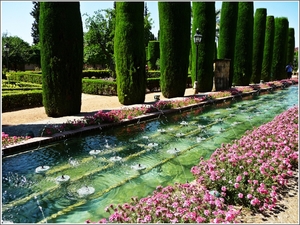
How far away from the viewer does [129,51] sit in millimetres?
11891

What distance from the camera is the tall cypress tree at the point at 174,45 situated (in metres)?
14.2

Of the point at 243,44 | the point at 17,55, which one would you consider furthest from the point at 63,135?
the point at 17,55

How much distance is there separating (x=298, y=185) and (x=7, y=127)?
7218mm

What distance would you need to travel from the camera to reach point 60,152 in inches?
237

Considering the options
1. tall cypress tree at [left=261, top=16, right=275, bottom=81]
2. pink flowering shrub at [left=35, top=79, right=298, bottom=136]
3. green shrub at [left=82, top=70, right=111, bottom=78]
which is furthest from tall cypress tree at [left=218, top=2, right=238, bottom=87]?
green shrub at [left=82, top=70, right=111, bottom=78]

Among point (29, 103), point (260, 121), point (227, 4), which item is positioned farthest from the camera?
point (227, 4)

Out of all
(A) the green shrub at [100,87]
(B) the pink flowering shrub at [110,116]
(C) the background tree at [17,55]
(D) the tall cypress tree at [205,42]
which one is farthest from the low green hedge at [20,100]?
(C) the background tree at [17,55]

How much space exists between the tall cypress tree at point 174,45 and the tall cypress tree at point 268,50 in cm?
1364

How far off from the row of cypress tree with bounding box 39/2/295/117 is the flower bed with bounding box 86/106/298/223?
254 inches

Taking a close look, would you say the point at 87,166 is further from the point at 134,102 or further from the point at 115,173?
the point at 134,102

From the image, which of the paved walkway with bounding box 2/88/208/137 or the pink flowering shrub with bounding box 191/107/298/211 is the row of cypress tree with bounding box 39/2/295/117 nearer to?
the paved walkway with bounding box 2/88/208/137

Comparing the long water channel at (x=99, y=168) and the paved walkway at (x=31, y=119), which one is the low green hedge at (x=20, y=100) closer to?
the paved walkway at (x=31, y=119)

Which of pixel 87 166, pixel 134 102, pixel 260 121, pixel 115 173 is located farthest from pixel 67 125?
pixel 260 121

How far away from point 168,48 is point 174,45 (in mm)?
344
